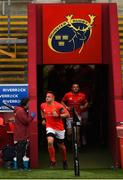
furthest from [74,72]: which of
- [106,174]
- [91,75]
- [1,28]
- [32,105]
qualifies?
[106,174]

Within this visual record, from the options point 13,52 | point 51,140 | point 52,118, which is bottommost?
point 51,140

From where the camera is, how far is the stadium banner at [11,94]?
1380 cm

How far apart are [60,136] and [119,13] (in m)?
5.20

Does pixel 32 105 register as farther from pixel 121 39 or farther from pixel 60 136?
pixel 121 39

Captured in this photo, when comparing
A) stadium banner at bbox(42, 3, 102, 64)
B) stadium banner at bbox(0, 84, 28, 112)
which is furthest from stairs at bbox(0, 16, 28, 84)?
stadium banner at bbox(0, 84, 28, 112)

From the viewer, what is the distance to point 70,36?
1505 cm

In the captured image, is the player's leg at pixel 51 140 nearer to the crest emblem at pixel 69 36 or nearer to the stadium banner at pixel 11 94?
the stadium banner at pixel 11 94

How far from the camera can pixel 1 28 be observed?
50.0 feet

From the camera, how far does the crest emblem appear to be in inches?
590

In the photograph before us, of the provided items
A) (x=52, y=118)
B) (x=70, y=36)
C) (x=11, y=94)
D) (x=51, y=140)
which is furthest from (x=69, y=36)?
(x=51, y=140)

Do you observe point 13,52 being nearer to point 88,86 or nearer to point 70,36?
point 70,36

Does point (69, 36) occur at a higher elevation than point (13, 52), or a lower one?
higher

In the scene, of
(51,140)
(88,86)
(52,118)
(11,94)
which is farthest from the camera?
(88,86)

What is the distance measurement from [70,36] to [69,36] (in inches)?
1.1
